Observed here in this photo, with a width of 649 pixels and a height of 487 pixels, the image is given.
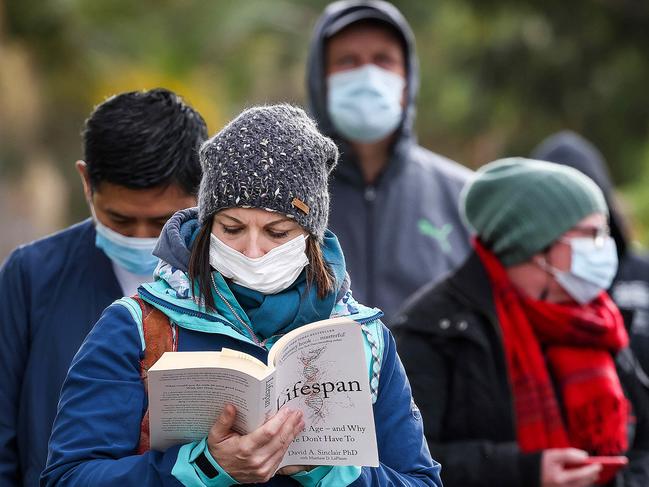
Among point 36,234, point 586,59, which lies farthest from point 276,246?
point 36,234

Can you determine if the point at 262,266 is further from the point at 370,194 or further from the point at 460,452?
the point at 370,194

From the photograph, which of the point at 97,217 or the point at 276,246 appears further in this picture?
the point at 97,217

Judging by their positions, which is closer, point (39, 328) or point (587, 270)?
point (39, 328)

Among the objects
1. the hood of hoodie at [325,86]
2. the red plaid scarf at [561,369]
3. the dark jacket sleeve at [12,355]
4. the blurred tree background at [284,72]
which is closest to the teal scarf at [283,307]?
the dark jacket sleeve at [12,355]

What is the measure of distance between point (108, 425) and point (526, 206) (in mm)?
2475

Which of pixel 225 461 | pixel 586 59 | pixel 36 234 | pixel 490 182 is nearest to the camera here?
pixel 225 461

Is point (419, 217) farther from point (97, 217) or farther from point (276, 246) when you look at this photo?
point (276, 246)

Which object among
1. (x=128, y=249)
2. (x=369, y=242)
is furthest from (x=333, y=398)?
(x=369, y=242)

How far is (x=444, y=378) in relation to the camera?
491 cm

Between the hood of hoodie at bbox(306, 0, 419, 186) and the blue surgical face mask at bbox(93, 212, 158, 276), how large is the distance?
2005mm

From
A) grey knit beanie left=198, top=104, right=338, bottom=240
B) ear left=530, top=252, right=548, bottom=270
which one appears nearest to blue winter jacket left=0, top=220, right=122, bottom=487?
grey knit beanie left=198, top=104, right=338, bottom=240

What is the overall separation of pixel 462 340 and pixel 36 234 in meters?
A: 11.4

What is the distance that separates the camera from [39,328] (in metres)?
3.94

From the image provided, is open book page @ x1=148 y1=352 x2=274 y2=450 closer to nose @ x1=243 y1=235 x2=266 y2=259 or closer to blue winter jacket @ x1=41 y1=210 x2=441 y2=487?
blue winter jacket @ x1=41 y1=210 x2=441 y2=487
